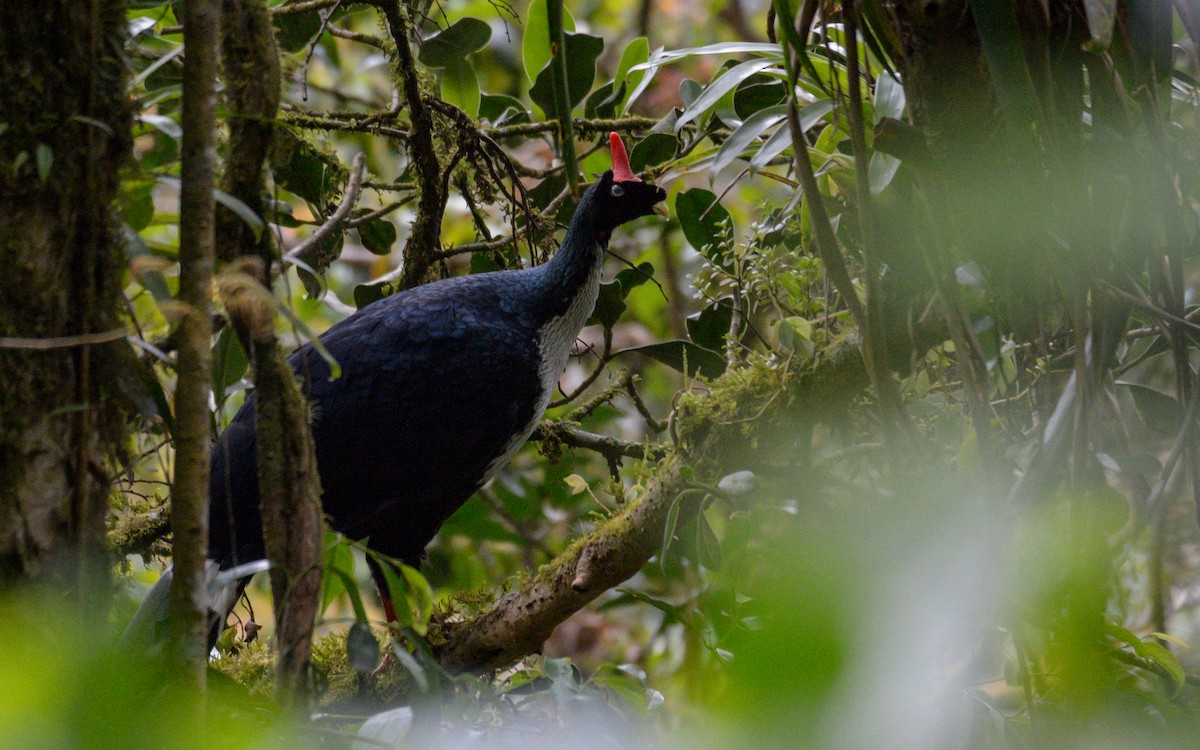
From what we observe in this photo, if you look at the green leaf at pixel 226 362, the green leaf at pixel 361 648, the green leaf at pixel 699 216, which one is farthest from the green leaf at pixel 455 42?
the green leaf at pixel 361 648

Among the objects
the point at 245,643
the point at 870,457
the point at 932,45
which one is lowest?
the point at 245,643

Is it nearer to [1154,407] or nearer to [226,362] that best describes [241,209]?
[226,362]

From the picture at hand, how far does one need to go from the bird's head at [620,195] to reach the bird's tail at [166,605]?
146 cm

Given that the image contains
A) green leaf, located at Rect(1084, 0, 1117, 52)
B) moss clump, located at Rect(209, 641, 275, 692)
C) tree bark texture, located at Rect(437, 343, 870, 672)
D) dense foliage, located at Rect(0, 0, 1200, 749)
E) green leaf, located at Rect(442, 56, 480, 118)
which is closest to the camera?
dense foliage, located at Rect(0, 0, 1200, 749)

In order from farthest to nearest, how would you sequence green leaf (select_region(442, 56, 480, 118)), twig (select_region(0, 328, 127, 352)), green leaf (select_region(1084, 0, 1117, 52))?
green leaf (select_region(442, 56, 480, 118))
green leaf (select_region(1084, 0, 1117, 52))
twig (select_region(0, 328, 127, 352))

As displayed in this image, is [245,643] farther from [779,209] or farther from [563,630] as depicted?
[563,630]

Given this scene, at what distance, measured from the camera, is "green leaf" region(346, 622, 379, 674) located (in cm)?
123

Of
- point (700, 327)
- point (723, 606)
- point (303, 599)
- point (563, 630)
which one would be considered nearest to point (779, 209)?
point (700, 327)

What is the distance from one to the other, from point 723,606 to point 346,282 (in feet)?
12.6

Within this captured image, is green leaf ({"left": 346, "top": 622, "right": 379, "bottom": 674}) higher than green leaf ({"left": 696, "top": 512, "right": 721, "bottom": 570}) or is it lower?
higher

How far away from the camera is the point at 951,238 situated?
153 centimetres

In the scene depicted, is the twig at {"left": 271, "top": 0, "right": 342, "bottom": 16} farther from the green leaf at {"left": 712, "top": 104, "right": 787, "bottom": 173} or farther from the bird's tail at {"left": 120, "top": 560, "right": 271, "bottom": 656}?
the bird's tail at {"left": 120, "top": 560, "right": 271, "bottom": 656}

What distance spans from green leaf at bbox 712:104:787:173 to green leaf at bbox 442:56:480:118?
3.80 ft

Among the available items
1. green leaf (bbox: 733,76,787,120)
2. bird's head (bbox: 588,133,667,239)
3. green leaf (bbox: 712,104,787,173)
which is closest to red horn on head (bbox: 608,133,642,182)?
bird's head (bbox: 588,133,667,239)
